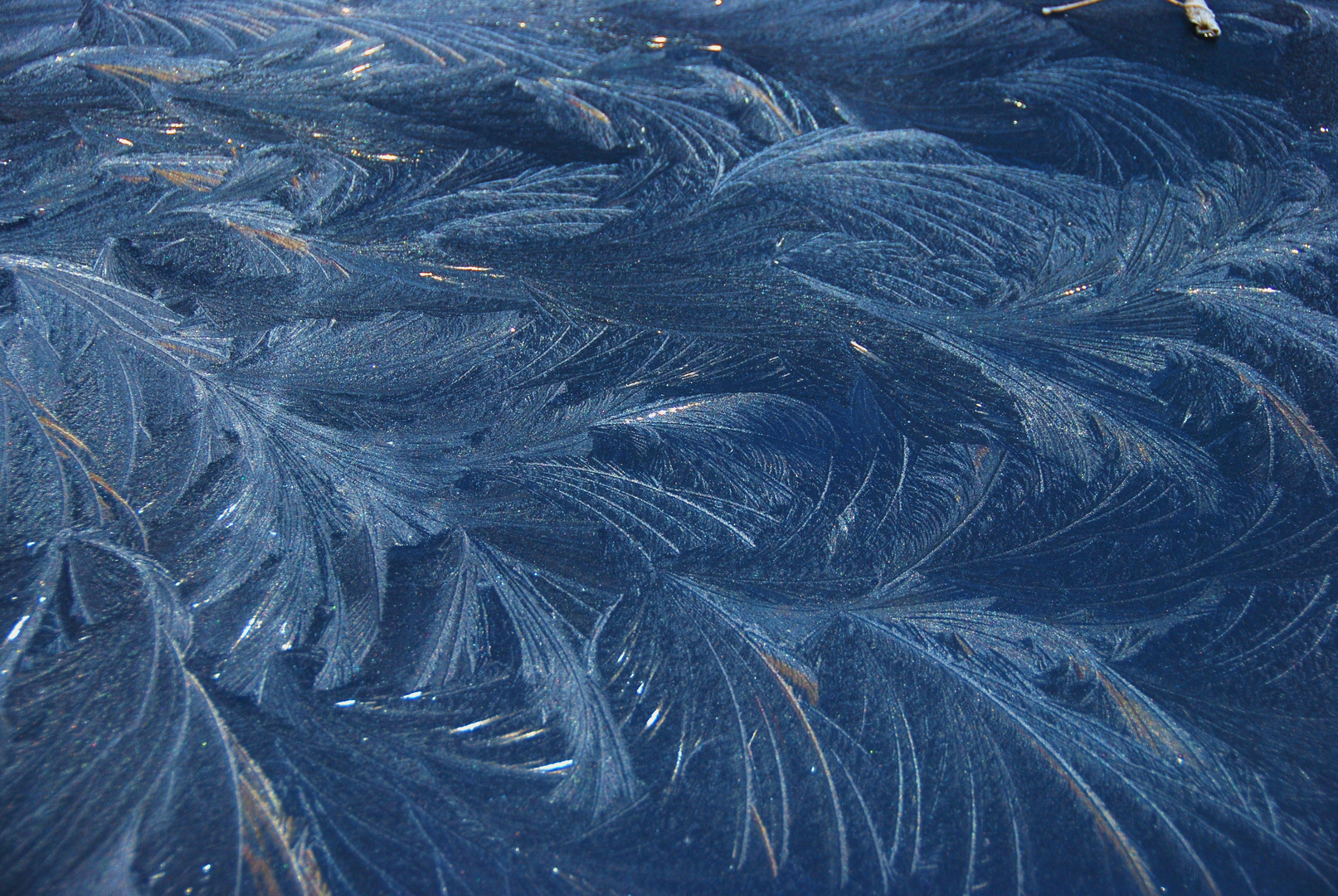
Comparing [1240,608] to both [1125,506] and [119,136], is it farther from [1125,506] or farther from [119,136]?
[119,136]

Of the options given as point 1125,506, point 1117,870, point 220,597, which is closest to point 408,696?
point 220,597

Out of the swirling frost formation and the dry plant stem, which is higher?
the dry plant stem

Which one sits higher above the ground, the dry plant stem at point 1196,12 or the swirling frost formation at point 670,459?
the dry plant stem at point 1196,12

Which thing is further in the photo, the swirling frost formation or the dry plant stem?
the dry plant stem

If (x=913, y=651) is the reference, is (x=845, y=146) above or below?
above

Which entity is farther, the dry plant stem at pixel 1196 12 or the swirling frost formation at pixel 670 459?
the dry plant stem at pixel 1196 12
